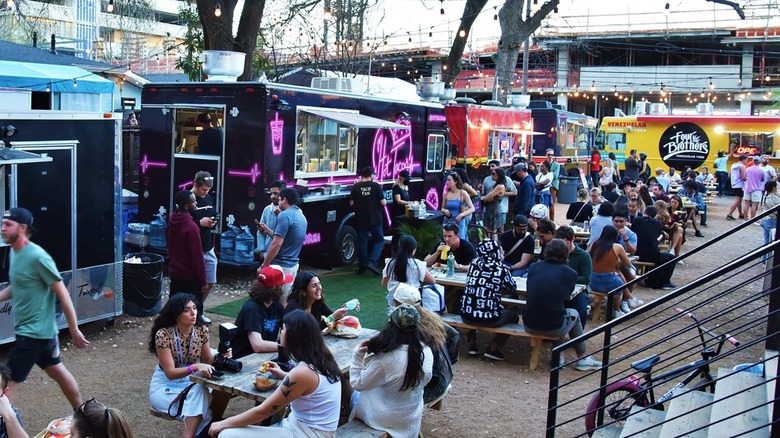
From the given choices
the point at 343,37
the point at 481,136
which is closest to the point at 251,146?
the point at 481,136

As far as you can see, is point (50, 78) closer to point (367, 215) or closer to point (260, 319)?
point (367, 215)

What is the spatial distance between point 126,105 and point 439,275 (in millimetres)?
16312

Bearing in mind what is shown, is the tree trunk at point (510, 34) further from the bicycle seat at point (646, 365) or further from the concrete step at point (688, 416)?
the concrete step at point (688, 416)

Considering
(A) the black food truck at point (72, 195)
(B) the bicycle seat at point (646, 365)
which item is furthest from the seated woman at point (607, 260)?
(A) the black food truck at point (72, 195)

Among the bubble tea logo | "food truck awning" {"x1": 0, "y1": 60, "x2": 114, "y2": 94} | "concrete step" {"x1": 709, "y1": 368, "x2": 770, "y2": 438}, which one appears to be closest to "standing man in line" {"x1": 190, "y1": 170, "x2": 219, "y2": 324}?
"concrete step" {"x1": 709, "y1": 368, "x2": 770, "y2": 438}

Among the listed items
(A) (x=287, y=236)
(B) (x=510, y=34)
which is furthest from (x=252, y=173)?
(B) (x=510, y=34)

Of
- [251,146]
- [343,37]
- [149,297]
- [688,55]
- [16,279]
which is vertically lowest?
[149,297]

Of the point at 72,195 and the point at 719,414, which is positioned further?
the point at 72,195

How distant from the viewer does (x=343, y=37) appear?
2153 centimetres

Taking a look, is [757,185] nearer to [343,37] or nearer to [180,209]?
[343,37]

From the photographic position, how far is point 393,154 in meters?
13.3

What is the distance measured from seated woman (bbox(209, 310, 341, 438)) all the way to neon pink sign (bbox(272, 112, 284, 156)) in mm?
5985

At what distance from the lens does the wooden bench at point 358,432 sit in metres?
4.83

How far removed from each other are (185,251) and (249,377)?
2.59 metres
